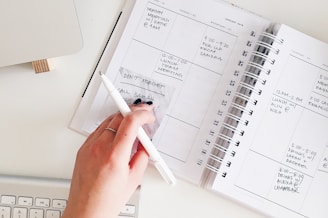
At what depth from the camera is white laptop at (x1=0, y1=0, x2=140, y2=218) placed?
63 centimetres

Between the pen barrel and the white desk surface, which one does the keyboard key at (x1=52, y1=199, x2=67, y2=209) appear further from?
the pen barrel

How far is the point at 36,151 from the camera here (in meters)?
0.70

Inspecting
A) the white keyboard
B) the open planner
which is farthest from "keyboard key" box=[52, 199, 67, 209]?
the open planner

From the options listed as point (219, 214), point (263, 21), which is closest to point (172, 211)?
point (219, 214)

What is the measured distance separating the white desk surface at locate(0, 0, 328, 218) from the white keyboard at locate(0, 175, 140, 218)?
1.0 inches

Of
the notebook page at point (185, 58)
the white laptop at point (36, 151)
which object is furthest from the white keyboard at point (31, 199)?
the notebook page at point (185, 58)

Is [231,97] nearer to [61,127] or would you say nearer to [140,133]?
[140,133]

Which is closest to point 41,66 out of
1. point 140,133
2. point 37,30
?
point 37,30

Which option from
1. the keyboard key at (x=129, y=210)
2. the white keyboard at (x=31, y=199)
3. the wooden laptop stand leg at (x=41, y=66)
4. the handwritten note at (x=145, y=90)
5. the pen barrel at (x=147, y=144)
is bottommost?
the white keyboard at (x=31, y=199)

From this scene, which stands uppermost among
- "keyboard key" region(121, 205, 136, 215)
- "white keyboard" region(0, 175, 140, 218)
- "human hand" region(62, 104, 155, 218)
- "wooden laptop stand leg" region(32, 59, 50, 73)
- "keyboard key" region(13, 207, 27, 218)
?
"wooden laptop stand leg" region(32, 59, 50, 73)

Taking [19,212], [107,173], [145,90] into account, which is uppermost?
[145,90]

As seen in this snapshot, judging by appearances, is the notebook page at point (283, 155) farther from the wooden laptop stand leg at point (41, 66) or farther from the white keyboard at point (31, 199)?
the wooden laptop stand leg at point (41, 66)

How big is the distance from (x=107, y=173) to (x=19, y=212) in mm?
161

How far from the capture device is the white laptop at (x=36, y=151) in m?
0.63
